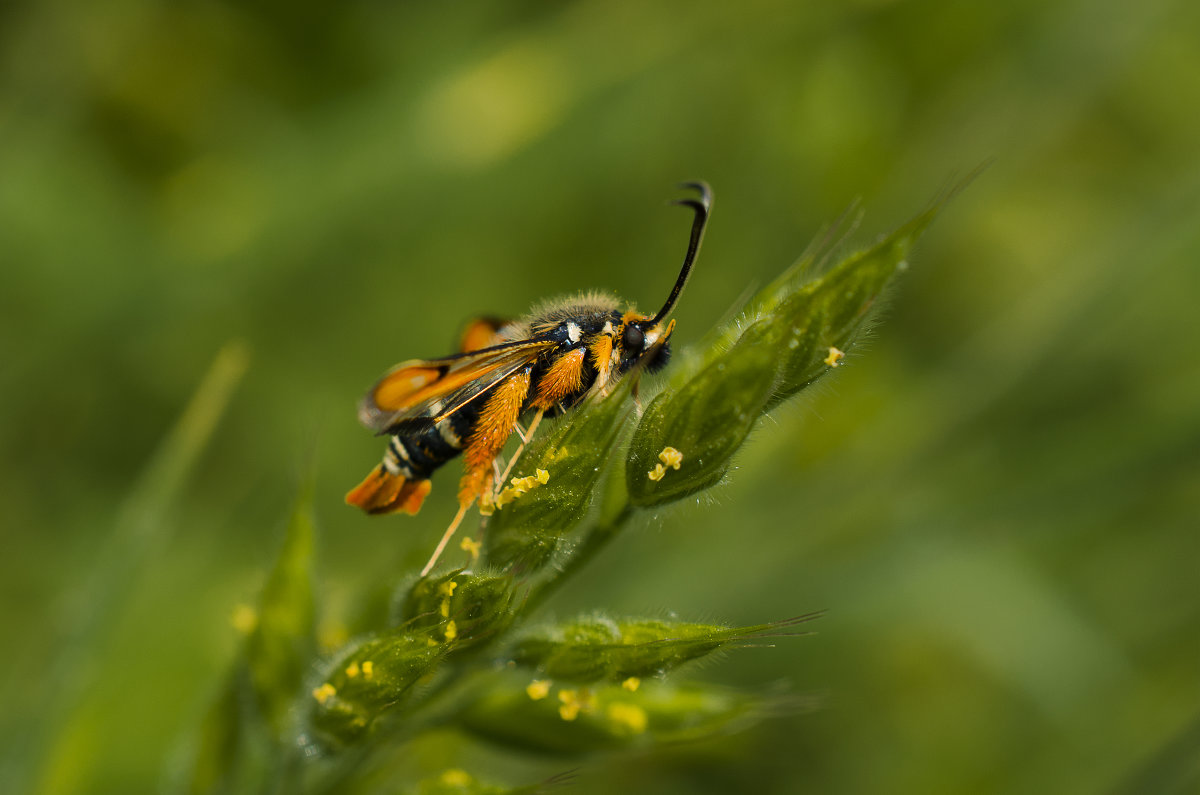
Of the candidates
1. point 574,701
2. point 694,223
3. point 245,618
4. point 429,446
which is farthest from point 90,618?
point 694,223

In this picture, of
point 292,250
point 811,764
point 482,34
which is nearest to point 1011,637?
point 811,764

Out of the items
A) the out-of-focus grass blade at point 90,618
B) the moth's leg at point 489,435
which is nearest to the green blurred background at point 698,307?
the out-of-focus grass blade at point 90,618

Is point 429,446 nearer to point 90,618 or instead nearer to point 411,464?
point 411,464

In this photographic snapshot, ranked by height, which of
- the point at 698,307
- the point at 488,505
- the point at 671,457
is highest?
the point at 698,307

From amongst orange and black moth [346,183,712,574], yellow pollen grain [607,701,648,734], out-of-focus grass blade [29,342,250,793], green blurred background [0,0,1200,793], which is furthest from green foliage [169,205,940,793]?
green blurred background [0,0,1200,793]

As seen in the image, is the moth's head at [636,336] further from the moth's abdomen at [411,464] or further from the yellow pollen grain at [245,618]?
the yellow pollen grain at [245,618]

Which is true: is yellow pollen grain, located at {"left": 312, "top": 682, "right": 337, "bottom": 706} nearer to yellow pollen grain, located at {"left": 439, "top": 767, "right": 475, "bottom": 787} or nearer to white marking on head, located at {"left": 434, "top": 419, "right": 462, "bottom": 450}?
yellow pollen grain, located at {"left": 439, "top": 767, "right": 475, "bottom": 787}

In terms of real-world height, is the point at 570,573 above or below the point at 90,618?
below
